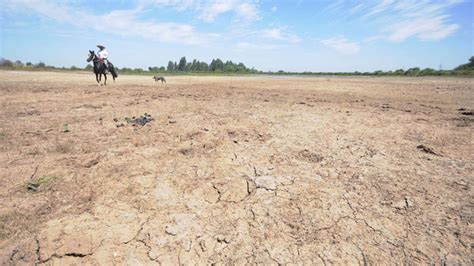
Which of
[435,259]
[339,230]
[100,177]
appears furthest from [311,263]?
[100,177]

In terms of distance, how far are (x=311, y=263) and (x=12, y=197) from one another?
287cm

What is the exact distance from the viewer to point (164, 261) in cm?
187

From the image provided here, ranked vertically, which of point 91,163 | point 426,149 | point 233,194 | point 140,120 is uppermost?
point 140,120

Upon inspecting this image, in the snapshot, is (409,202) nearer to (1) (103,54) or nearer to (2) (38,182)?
(2) (38,182)

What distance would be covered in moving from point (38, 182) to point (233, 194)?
6.98 ft

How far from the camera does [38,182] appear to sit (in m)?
2.75

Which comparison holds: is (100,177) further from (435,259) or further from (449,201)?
(449,201)

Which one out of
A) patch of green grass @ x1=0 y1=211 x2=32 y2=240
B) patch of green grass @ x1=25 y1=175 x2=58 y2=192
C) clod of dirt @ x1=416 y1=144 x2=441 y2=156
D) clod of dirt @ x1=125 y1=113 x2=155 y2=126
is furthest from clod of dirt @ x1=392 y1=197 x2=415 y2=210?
clod of dirt @ x1=125 y1=113 x2=155 y2=126

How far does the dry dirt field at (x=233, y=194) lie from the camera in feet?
6.43

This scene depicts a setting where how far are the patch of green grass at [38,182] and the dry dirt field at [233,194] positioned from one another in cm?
1

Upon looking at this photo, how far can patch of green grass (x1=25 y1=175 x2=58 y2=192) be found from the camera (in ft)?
8.65

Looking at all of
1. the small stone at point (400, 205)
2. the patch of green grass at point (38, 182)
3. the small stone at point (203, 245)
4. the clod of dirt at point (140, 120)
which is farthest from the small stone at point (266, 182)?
the clod of dirt at point (140, 120)

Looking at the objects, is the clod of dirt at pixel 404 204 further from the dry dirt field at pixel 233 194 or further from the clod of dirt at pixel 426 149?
the clod of dirt at pixel 426 149

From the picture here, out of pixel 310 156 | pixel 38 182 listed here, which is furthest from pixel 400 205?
pixel 38 182
